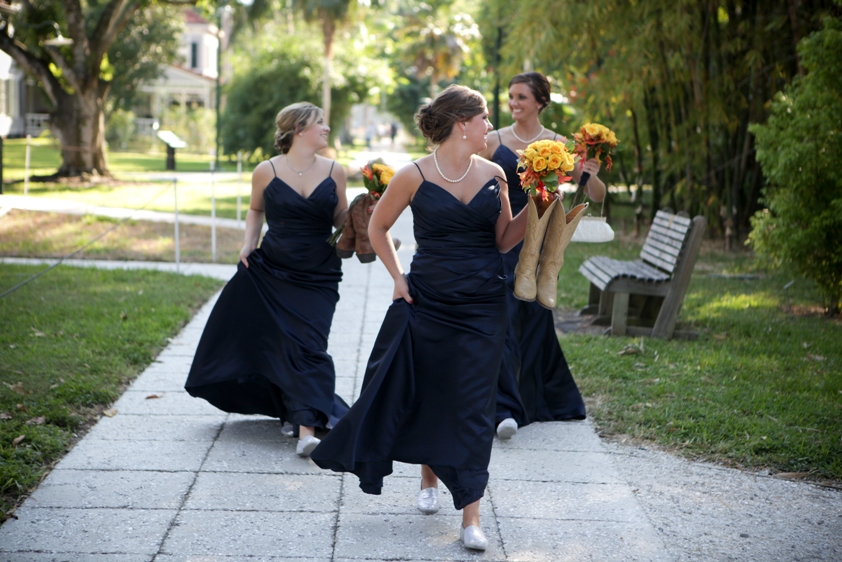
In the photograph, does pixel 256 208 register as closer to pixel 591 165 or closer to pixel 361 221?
pixel 361 221

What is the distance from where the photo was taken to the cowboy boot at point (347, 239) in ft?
15.9

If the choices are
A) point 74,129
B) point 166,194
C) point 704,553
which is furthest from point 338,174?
point 74,129

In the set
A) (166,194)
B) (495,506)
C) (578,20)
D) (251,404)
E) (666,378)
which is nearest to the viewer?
(495,506)

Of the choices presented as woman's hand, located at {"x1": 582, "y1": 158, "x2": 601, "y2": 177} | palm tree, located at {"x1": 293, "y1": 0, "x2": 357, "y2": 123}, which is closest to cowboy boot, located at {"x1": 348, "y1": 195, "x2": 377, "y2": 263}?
woman's hand, located at {"x1": 582, "y1": 158, "x2": 601, "y2": 177}

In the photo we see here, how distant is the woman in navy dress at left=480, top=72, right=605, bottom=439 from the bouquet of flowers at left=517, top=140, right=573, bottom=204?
1506mm

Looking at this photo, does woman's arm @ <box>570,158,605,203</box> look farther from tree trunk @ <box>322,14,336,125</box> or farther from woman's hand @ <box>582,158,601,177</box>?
tree trunk @ <box>322,14,336,125</box>

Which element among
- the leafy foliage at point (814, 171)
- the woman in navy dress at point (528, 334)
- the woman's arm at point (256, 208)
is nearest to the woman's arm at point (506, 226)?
the woman in navy dress at point (528, 334)

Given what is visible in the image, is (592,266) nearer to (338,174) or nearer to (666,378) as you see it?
(666,378)

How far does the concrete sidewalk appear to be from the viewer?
378 centimetres

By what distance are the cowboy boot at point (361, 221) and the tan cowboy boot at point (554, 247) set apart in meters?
1.13

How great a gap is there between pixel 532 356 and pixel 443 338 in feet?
5.40

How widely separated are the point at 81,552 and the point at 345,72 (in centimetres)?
3167

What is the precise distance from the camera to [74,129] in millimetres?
20828

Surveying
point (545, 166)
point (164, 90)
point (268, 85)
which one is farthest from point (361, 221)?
point (164, 90)
